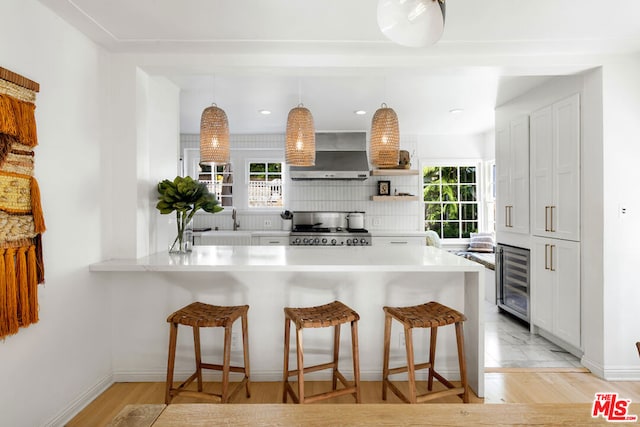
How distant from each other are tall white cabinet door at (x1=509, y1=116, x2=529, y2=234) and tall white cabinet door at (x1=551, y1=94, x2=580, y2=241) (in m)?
0.47

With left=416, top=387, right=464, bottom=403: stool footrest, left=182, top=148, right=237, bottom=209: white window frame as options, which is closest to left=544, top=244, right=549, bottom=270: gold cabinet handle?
left=416, top=387, right=464, bottom=403: stool footrest

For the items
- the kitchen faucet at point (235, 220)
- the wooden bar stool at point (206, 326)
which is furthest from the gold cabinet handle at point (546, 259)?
the kitchen faucet at point (235, 220)

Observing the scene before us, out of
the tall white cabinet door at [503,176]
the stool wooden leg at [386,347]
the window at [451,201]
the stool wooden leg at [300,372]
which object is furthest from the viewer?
the window at [451,201]

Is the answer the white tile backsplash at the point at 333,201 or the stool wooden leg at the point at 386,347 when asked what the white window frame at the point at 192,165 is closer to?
the white tile backsplash at the point at 333,201

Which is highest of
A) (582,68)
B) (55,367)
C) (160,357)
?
(582,68)

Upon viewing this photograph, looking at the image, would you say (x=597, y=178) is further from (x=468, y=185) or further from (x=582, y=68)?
(x=468, y=185)

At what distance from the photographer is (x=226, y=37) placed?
8.11 ft

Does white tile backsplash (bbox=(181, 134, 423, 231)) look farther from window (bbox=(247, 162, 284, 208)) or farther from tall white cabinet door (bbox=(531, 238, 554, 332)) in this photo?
tall white cabinet door (bbox=(531, 238, 554, 332))

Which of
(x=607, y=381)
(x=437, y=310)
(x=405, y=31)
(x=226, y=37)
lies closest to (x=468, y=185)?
(x=607, y=381)

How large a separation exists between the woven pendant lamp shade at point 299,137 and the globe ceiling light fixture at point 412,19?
58.2 inches

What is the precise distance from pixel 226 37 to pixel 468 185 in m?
4.85

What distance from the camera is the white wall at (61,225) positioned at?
6.07ft

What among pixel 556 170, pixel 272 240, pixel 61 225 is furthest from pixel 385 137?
pixel 272 240

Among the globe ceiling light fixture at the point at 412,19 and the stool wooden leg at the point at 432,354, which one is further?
the stool wooden leg at the point at 432,354
